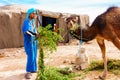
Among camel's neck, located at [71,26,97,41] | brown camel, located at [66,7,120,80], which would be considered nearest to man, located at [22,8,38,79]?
brown camel, located at [66,7,120,80]

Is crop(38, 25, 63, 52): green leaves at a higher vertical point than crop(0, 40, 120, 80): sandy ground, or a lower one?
higher

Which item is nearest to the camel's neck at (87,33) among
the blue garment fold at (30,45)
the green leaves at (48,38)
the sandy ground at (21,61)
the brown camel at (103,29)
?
the brown camel at (103,29)

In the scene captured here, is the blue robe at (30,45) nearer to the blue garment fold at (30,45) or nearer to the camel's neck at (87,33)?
the blue garment fold at (30,45)

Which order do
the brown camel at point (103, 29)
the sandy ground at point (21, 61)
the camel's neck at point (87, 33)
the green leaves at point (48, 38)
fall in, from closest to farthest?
the green leaves at point (48, 38) < the brown camel at point (103, 29) < the sandy ground at point (21, 61) < the camel's neck at point (87, 33)

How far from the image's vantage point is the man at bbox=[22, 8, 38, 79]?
977 cm

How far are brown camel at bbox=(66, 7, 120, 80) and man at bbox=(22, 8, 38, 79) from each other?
960 mm

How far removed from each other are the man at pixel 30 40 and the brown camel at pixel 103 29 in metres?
0.96

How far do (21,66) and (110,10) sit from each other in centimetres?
364

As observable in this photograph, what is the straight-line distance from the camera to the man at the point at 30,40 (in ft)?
32.0

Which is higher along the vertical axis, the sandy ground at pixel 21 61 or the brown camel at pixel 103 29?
the brown camel at pixel 103 29

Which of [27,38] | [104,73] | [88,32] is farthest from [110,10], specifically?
[27,38]

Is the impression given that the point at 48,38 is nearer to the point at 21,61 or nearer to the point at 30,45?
the point at 30,45

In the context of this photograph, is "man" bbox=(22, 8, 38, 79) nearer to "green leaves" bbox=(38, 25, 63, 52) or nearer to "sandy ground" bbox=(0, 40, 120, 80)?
"sandy ground" bbox=(0, 40, 120, 80)

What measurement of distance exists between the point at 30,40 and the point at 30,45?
0.48 ft
